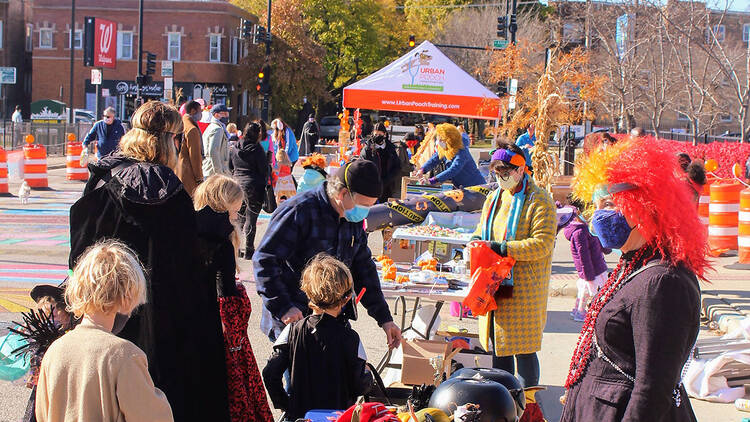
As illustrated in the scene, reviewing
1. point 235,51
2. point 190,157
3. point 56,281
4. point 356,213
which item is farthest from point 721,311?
point 235,51

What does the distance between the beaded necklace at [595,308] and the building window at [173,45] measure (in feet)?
180

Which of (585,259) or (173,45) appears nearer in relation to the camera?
(585,259)

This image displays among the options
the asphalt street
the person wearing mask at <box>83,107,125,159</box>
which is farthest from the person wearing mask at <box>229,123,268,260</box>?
the person wearing mask at <box>83,107,125,159</box>

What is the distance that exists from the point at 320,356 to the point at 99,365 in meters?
1.59

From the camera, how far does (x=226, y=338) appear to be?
15.7 ft

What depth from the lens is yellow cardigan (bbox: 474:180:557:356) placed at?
5.63 m

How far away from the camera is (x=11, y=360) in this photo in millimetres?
4262

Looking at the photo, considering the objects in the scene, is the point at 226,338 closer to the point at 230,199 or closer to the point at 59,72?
the point at 230,199

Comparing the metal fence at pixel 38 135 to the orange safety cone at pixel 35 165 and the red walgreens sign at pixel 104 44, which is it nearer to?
the orange safety cone at pixel 35 165

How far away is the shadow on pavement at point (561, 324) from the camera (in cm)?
877

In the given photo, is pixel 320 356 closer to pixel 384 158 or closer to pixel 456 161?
pixel 456 161

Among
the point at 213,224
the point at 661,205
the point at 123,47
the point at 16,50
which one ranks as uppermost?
the point at 123,47

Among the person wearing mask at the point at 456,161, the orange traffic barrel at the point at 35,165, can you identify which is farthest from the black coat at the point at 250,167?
the orange traffic barrel at the point at 35,165

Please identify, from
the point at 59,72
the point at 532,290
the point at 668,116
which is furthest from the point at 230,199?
the point at 668,116
